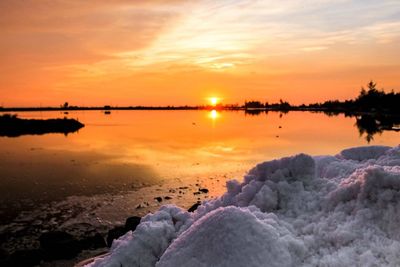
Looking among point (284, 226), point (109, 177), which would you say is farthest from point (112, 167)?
point (284, 226)

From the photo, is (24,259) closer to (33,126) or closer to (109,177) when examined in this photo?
(109,177)

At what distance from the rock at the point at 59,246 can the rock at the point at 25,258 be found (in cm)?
33

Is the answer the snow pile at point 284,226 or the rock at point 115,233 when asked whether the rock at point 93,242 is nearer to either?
the rock at point 115,233

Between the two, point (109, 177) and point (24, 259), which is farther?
point (109, 177)

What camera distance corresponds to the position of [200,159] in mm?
46000

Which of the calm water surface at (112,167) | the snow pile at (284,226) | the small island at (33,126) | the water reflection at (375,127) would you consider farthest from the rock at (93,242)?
the small island at (33,126)

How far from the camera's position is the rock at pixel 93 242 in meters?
17.3

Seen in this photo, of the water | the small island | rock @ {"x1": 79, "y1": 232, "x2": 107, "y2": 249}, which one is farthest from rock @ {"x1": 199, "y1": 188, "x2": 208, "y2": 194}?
the small island

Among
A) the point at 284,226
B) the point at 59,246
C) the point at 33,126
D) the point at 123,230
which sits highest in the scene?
the point at 284,226

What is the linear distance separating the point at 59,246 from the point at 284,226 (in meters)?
14.8

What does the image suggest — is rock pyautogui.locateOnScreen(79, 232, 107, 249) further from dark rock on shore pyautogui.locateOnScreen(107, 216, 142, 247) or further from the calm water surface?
the calm water surface

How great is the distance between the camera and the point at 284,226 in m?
4.76

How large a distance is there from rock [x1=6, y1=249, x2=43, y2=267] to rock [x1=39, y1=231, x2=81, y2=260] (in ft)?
1.07

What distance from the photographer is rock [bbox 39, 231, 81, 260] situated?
16.6 meters
